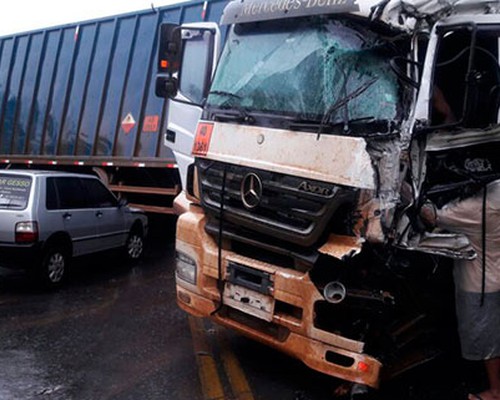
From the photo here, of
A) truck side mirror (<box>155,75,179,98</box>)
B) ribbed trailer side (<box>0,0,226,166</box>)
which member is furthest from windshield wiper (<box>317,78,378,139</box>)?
ribbed trailer side (<box>0,0,226,166</box>)

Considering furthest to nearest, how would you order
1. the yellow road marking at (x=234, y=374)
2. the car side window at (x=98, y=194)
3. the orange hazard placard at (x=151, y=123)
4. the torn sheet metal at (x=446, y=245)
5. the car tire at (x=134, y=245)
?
the orange hazard placard at (x=151, y=123)
the car tire at (x=134, y=245)
the car side window at (x=98, y=194)
the yellow road marking at (x=234, y=374)
the torn sheet metal at (x=446, y=245)

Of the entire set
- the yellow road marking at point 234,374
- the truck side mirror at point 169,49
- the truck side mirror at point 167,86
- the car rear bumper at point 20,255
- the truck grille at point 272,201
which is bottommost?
the yellow road marking at point 234,374

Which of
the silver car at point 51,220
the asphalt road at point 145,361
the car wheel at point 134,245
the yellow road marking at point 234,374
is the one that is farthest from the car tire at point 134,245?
the yellow road marking at point 234,374

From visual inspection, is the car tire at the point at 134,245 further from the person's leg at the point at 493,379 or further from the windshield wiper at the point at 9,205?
the person's leg at the point at 493,379

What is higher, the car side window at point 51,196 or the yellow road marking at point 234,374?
the car side window at point 51,196

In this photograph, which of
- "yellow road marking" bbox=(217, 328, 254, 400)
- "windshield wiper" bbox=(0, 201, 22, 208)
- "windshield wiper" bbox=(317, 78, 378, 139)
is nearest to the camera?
"windshield wiper" bbox=(317, 78, 378, 139)

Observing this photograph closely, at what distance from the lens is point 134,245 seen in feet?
31.9

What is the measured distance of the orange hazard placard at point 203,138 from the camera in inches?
187

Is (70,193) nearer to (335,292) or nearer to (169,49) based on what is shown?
(169,49)

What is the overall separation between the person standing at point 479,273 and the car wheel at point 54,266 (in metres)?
5.12

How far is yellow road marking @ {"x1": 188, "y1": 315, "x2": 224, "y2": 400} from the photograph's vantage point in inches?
176

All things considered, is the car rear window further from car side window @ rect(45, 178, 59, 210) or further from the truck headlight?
the truck headlight

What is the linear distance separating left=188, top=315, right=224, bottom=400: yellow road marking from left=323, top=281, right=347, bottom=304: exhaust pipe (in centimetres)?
118

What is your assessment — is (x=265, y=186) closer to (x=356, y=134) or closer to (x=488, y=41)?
(x=356, y=134)
